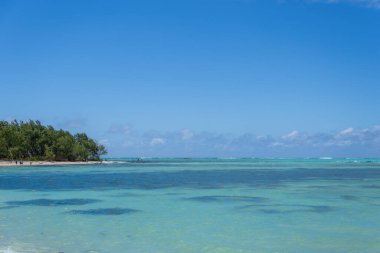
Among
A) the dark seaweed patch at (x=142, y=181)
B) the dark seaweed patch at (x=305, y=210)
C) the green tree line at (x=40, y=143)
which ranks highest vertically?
the green tree line at (x=40, y=143)

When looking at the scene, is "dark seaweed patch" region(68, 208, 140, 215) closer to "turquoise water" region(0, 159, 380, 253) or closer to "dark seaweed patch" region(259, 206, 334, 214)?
"turquoise water" region(0, 159, 380, 253)

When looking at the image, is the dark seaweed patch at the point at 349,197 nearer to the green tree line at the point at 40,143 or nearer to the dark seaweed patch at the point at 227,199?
Answer: the dark seaweed patch at the point at 227,199

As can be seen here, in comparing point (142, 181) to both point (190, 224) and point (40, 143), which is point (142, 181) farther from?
point (40, 143)

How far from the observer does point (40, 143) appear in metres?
109

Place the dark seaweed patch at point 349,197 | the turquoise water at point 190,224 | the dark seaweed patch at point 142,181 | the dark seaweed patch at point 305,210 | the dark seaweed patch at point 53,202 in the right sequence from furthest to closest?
the dark seaweed patch at point 142,181 → the dark seaweed patch at point 349,197 → the dark seaweed patch at point 53,202 → the dark seaweed patch at point 305,210 → the turquoise water at point 190,224

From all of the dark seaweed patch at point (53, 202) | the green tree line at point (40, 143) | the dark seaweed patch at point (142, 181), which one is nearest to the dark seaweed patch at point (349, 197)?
the dark seaweed patch at point (142, 181)

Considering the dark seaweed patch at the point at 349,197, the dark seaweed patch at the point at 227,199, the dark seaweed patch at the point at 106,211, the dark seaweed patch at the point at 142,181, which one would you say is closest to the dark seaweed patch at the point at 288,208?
the dark seaweed patch at the point at 227,199

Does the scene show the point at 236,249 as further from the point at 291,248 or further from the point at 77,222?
the point at 77,222

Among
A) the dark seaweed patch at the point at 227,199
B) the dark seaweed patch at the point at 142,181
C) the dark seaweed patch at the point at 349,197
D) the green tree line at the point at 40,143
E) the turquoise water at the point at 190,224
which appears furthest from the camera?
the green tree line at the point at 40,143

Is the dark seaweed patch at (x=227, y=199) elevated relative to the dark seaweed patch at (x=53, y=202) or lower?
elevated

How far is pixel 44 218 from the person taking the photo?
1988 centimetres

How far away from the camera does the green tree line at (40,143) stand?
98.9 meters

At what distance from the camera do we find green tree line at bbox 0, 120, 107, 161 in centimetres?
9890

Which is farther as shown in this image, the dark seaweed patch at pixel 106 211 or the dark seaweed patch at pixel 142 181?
the dark seaweed patch at pixel 142 181
